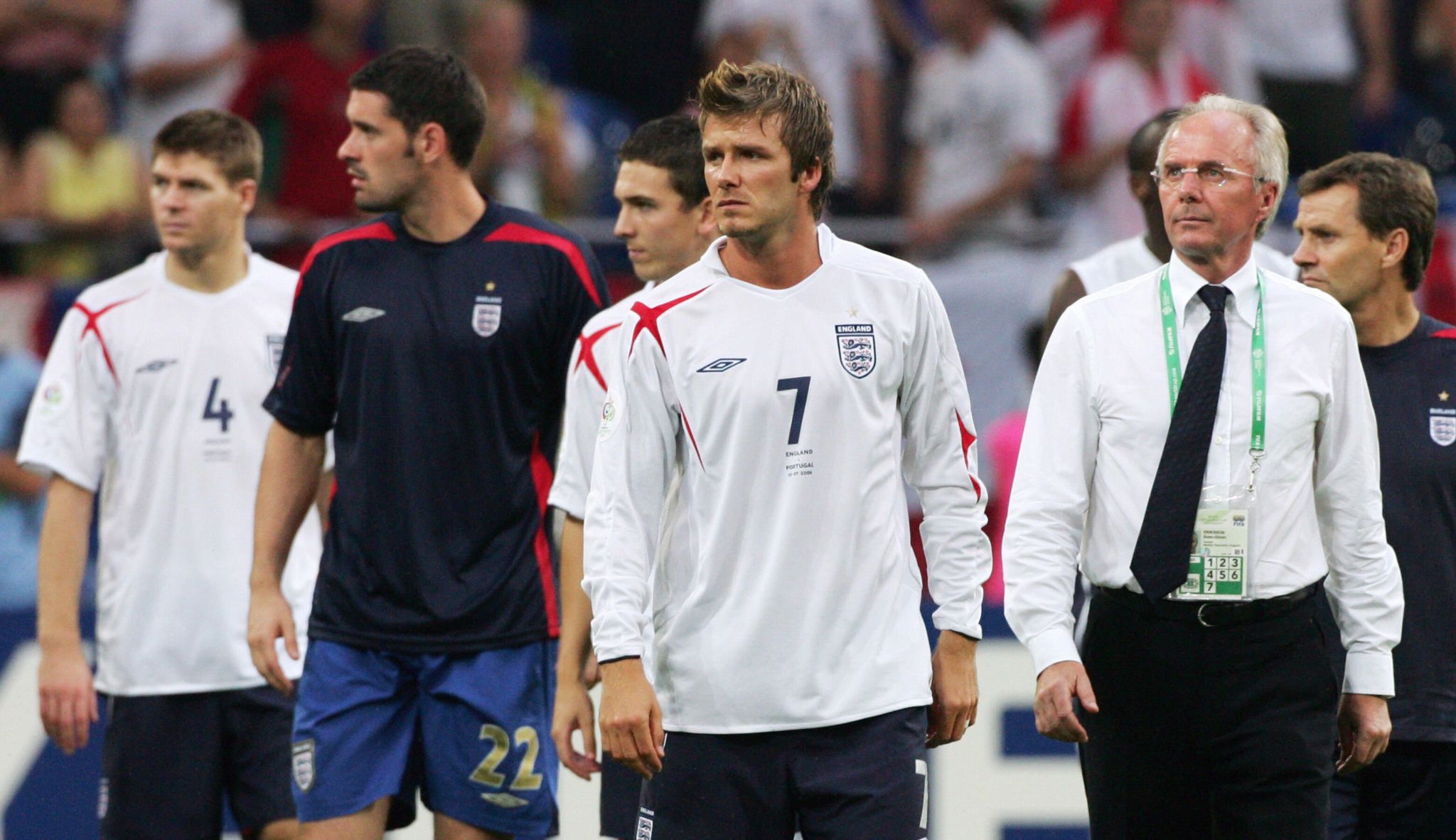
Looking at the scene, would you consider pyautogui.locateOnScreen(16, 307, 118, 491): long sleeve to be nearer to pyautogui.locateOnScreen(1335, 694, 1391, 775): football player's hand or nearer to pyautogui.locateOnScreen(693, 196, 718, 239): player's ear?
pyautogui.locateOnScreen(693, 196, 718, 239): player's ear

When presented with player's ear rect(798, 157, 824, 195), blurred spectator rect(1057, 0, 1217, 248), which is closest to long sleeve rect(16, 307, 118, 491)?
player's ear rect(798, 157, 824, 195)

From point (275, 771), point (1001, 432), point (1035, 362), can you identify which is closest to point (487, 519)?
point (275, 771)

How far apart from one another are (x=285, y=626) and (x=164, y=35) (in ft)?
20.7

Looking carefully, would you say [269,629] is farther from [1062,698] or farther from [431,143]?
[1062,698]

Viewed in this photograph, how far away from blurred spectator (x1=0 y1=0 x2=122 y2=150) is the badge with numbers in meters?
7.68

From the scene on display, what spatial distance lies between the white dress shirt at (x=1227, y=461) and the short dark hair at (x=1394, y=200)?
68cm

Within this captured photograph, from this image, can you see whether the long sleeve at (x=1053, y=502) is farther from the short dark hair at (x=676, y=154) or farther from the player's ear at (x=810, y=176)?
the short dark hair at (x=676, y=154)

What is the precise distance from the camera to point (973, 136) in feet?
33.4

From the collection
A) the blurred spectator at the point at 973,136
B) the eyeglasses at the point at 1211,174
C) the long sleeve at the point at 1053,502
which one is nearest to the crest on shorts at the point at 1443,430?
the eyeglasses at the point at 1211,174

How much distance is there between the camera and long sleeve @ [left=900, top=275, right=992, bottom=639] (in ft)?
13.8

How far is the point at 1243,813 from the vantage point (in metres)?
4.17

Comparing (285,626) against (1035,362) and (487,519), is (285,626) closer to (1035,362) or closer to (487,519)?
(487,519)

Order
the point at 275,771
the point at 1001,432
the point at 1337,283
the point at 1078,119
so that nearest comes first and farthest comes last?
1. the point at 1337,283
2. the point at 275,771
3. the point at 1001,432
4. the point at 1078,119

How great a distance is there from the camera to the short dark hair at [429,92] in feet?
16.8
